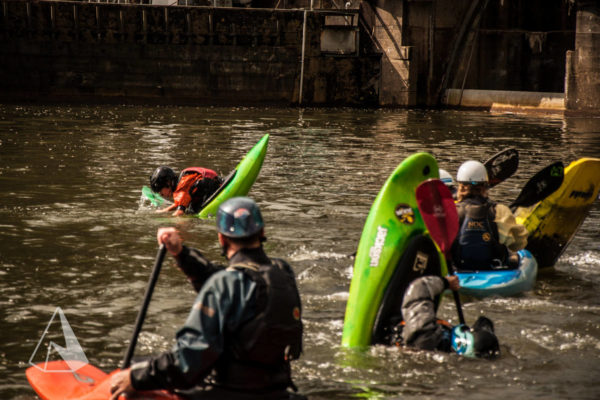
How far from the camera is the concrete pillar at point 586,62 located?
28062 millimetres

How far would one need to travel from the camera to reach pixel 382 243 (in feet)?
21.8

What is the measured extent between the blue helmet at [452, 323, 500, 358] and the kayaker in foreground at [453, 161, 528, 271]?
6.21ft

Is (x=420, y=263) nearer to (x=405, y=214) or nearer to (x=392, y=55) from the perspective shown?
(x=405, y=214)

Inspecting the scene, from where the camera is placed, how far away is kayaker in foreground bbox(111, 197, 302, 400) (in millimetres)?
3955

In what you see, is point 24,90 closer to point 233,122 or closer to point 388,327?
point 233,122

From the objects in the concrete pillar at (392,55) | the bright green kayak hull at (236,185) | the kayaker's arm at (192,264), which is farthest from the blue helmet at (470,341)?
the concrete pillar at (392,55)

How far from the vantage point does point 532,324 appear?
Result: 7328mm

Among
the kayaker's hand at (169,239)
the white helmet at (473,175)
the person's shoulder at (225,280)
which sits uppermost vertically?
the kayaker's hand at (169,239)

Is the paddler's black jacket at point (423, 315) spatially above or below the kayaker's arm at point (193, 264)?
below

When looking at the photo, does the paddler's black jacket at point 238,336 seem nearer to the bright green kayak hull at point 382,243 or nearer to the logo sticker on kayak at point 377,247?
the bright green kayak hull at point 382,243

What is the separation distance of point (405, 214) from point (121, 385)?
3.16 metres

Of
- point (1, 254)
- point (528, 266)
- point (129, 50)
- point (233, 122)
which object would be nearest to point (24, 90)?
point (129, 50)

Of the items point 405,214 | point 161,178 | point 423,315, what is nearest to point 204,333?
point 423,315

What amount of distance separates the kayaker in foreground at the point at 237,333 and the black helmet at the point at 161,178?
666cm
